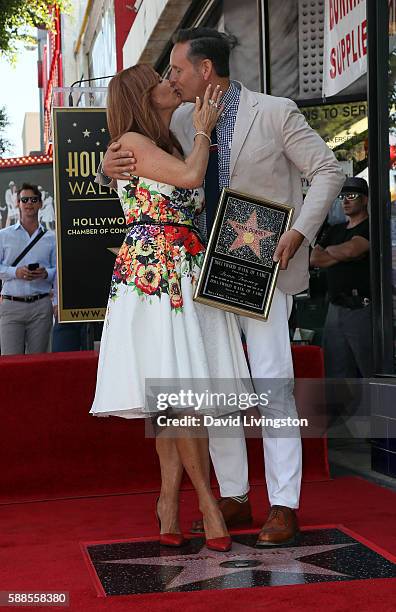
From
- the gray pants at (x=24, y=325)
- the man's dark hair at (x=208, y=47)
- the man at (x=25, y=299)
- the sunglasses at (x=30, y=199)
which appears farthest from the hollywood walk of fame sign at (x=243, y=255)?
the sunglasses at (x=30, y=199)

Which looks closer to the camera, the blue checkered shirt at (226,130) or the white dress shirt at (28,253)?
the blue checkered shirt at (226,130)

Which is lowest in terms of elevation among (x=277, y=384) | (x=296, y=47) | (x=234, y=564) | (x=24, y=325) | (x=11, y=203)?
(x=234, y=564)

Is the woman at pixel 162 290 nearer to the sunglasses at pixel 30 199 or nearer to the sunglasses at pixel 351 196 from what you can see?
the sunglasses at pixel 351 196

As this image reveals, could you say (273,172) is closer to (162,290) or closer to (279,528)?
(162,290)

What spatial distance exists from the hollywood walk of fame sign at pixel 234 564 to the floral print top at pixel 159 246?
38.3 inches

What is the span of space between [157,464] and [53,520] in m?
0.83

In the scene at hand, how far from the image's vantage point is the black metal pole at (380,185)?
5.75 metres

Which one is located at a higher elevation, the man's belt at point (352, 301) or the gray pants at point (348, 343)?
the man's belt at point (352, 301)

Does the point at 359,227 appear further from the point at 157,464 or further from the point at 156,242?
the point at 156,242

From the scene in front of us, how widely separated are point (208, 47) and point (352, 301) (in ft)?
9.84

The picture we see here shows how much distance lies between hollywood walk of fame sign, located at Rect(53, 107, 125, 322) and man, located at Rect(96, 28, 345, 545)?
11.0ft

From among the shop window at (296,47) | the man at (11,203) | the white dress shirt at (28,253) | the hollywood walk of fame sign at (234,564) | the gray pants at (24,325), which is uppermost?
the shop window at (296,47)

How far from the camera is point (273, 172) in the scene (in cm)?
430

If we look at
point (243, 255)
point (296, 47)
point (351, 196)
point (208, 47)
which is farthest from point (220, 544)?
→ point (296, 47)
